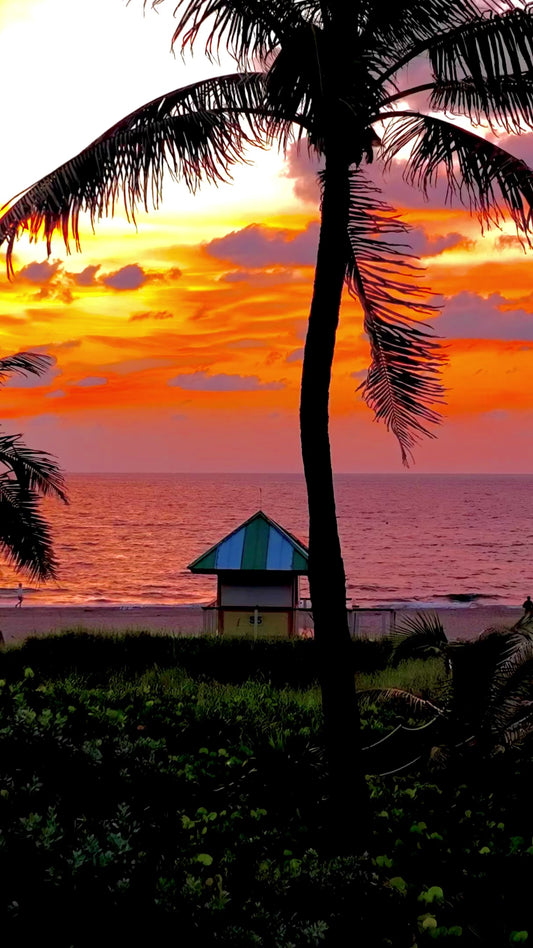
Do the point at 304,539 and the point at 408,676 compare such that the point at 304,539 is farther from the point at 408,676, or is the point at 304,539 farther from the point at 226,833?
the point at 226,833

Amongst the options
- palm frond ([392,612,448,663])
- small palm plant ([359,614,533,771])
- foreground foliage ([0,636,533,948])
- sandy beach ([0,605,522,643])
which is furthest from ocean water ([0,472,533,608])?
foreground foliage ([0,636,533,948])

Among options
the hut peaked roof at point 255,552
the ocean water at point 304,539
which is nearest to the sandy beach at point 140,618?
the ocean water at point 304,539

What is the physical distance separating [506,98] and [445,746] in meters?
5.72

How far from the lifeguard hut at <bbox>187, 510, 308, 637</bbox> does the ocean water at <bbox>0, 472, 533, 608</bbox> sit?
26.5 meters

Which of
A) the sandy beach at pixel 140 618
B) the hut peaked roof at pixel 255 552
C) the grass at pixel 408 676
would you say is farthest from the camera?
the sandy beach at pixel 140 618

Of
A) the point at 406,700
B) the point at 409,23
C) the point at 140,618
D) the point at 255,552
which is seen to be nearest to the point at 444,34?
the point at 409,23

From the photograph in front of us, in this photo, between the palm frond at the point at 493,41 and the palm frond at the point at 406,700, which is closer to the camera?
the palm frond at the point at 493,41

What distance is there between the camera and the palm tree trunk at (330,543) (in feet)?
22.2

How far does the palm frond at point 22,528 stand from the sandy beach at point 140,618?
14154 millimetres

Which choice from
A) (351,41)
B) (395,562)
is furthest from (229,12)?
(395,562)

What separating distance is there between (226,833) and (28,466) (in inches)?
457

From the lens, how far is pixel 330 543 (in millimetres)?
6805

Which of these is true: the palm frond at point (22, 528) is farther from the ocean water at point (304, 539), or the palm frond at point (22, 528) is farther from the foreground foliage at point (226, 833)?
the ocean water at point (304, 539)

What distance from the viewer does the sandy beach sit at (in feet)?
110
